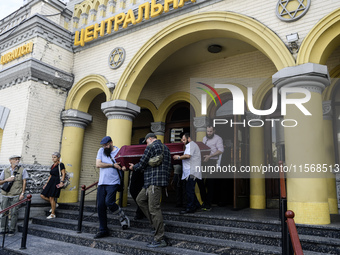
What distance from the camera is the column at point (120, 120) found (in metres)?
7.59

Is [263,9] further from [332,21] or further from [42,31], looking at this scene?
[42,31]

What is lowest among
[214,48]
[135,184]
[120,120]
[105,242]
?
[105,242]

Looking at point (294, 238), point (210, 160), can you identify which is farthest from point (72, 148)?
point (294, 238)

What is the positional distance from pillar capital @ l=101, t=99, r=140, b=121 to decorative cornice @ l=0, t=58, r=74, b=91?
73.9 inches

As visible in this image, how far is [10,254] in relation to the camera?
503 cm

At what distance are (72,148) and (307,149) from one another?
6424mm

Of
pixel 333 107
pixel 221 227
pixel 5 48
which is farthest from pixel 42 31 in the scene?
pixel 333 107

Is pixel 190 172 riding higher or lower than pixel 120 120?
lower

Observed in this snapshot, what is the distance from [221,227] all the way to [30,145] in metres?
5.57

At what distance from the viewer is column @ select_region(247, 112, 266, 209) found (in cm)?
736

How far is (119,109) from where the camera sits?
25.3 feet

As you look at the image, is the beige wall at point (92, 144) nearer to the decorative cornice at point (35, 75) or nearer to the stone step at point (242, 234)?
the decorative cornice at point (35, 75)

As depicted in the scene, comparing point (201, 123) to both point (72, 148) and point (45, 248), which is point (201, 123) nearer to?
point (72, 148)

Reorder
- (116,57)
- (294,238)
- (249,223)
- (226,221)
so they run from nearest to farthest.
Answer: (294,238) → (249,223) → (226,221) → (116,57)
